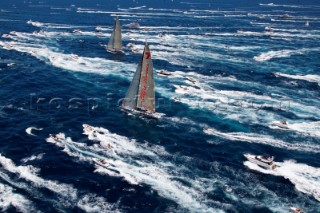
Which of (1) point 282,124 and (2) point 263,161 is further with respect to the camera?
(1) point 282,124

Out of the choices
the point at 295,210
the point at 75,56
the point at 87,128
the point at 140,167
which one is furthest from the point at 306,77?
the point at 75,56

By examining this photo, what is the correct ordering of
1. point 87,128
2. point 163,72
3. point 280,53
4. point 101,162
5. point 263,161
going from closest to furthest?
point 101,162 → point 263,161 → point 87,128 → point 163,72 → point 280,53

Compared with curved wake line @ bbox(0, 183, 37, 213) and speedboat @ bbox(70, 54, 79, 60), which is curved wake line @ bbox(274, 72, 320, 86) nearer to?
speedboat @ bbox(70, 54, 79, 60)

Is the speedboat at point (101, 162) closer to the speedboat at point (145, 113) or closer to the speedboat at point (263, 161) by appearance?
the speedboat at point (145, 113)

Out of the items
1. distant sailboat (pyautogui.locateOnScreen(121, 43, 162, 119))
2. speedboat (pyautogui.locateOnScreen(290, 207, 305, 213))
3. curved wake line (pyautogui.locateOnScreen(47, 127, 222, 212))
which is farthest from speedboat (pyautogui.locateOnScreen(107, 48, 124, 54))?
speedboat (pyautogui.locateOnScreen(290, 207, 305, 213))

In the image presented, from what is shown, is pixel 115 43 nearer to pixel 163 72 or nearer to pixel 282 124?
pixel 163 72
